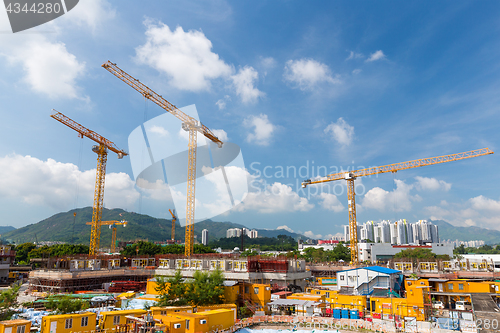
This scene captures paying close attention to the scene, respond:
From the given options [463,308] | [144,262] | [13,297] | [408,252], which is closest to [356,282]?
[463,308]

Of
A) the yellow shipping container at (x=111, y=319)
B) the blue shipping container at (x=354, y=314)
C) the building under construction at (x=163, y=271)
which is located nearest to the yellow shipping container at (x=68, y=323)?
the yellow shipping container at (x=111, y=319)

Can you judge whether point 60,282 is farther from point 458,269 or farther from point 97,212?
point 458,269

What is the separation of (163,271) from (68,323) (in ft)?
86.3

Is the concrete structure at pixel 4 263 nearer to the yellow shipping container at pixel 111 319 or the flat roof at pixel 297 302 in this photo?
the yellow shipping container at pixel 111 319

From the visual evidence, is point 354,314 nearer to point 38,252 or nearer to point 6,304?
point 6,304

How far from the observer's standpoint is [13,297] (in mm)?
20812

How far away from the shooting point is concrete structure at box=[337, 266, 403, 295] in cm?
2942

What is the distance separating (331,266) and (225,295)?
38.7m

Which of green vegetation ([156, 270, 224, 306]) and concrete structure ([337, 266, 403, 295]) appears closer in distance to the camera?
green vegetation ([156, 270, 224, 306])

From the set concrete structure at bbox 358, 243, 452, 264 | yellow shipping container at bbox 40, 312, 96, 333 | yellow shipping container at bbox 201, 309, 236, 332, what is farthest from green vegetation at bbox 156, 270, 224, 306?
concrete structure at bbox 358, 243, 452, 264

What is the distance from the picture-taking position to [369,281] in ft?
100

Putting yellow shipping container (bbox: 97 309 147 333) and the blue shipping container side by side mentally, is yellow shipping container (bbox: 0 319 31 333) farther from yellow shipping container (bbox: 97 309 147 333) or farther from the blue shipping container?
the blue shipping container

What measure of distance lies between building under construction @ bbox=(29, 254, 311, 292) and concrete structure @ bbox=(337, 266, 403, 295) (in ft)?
22.3

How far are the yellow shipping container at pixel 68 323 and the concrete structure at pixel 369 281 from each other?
21041 millimetres
